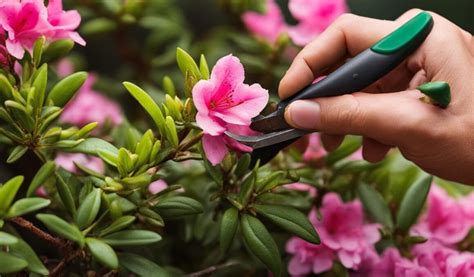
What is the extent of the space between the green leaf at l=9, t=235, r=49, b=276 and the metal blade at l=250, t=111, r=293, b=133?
14.1 inches

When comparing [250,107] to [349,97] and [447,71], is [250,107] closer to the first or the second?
[349,97]

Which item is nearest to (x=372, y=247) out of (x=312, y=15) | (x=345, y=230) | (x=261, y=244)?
(x=345, y=230)

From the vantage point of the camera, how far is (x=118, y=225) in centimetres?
92

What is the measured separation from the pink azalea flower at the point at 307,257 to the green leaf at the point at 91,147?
36cm

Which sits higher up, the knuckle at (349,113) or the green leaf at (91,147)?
the knuckle at (349,113)

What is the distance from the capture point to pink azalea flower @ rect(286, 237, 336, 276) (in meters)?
1.12

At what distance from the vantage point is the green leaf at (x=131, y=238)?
0.90m

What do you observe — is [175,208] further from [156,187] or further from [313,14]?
[313,14]

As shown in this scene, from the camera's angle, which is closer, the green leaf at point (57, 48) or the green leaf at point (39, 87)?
the green leaf at point (39, 87)

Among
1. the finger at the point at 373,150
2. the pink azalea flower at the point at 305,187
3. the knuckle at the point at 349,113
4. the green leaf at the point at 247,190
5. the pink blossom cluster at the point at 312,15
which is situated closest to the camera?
the knuckle at the point at 349,113

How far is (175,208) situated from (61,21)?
340mm

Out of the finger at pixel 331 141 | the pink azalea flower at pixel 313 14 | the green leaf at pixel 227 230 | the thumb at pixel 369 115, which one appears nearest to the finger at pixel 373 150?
the finger at pixel 331 141

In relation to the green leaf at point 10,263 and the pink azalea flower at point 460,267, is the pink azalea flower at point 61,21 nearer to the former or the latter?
the green leaf at point 10,263

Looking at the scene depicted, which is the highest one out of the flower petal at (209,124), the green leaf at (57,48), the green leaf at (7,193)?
the green leaf at (57,48)
